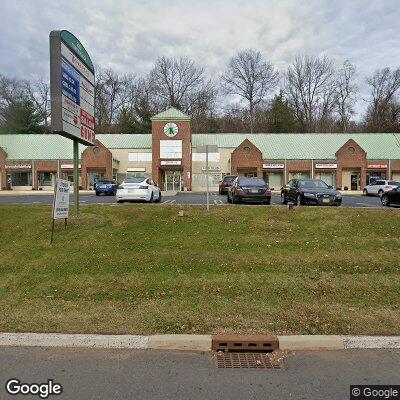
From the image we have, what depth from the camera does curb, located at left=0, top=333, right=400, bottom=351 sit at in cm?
451

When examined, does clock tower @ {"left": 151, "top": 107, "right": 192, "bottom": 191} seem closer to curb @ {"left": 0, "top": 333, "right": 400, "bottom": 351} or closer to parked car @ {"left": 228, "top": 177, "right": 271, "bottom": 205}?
parked car @ {"left": 228, "top": 177, "right": 271, "bottom": 205}

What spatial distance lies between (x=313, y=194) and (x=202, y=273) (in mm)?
10516

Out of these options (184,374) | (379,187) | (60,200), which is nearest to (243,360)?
(184,374)

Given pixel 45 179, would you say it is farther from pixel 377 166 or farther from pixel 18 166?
pixel 377 166

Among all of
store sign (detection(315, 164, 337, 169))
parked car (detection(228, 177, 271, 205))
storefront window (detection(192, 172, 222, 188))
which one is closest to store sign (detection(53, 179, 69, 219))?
parked car (detection(228, 177, 271, 205))

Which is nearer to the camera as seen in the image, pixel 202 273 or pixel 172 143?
pixel 202 273

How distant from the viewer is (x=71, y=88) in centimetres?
923

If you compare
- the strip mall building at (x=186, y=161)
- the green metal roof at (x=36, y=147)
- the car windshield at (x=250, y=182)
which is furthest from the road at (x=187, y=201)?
the green metal roof at (x=36, y=147)

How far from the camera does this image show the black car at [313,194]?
15742mm

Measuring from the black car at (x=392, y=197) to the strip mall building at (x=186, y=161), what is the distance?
89.8 ft

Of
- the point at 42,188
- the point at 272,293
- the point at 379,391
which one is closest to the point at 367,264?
the point at 272,293

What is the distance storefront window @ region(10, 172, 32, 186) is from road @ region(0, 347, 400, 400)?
158 feet

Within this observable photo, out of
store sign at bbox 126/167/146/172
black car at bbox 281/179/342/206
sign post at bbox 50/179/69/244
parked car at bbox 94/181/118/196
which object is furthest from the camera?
store sign at bbox 126/167/146/172

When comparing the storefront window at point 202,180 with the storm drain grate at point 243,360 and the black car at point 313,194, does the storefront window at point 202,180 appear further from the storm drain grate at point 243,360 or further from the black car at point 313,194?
the storm drain grate at point 243,360
